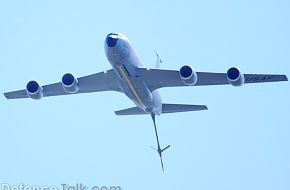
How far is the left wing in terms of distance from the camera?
44.9 meters

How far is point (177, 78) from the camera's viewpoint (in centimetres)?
4688

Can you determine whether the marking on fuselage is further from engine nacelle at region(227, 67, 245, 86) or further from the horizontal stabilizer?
engine nacelle at region(227, 67, 245, 86)

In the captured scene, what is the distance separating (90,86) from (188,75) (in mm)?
8611

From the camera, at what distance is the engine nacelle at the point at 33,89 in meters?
46.4

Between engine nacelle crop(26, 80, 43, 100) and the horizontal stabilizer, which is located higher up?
engine nacelle crop(26, 80, 43, 100)

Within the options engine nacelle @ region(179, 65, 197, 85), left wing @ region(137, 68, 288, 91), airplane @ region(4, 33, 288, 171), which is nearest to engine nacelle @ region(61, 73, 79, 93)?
airplane @ region(4, 33, 288, 171)

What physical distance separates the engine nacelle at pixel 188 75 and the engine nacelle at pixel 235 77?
225 cm

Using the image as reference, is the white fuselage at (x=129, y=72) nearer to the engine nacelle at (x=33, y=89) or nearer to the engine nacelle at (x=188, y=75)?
the engine nacelle at (x=188, y=75)

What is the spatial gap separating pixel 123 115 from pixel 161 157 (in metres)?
4.59

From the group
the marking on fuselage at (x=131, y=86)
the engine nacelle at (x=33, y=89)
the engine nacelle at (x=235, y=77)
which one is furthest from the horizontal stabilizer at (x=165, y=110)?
the engine nacelle at (x=235, y=77)

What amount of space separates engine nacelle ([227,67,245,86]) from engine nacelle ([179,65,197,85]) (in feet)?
7.38

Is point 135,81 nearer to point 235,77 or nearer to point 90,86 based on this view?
point 90,86

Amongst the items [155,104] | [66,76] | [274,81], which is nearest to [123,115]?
[155,104]

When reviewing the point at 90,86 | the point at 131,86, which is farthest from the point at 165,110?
the point at 90,86
